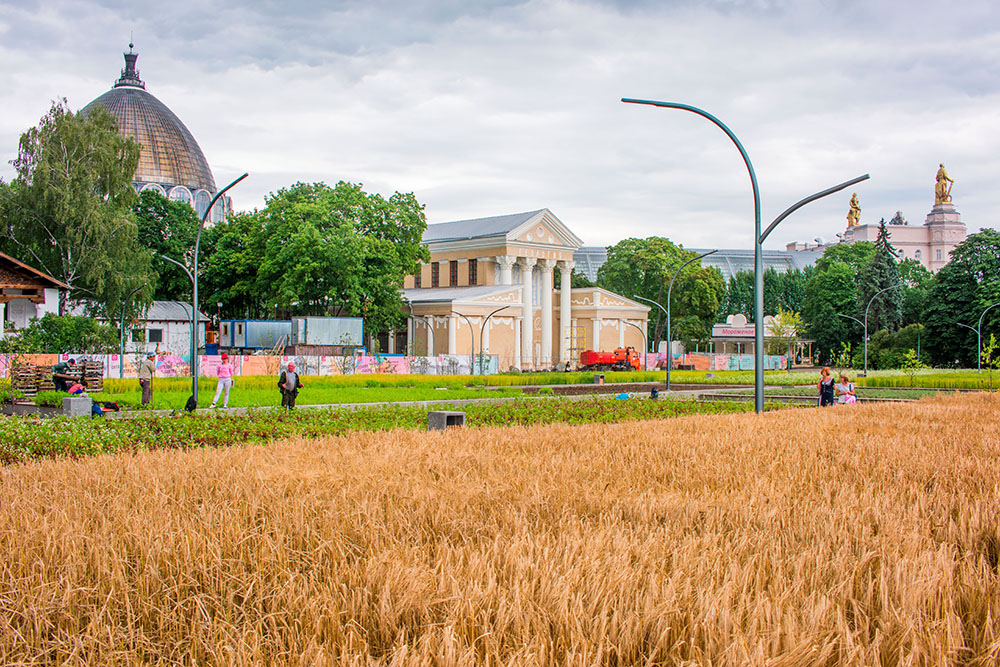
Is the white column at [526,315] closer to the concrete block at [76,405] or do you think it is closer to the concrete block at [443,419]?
the concrete block at [76,405]

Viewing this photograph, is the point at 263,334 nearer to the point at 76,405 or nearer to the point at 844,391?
the point at 76,405

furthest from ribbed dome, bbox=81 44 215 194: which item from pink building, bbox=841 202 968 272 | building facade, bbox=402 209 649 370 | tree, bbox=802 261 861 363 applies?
pink building, bbox=841 202 968 272

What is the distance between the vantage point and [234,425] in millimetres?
16359

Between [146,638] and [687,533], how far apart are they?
3.31m

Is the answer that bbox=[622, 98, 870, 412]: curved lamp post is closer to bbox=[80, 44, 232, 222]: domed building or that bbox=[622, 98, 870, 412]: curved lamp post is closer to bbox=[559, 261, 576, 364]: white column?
bbox=[559, 261, 576, 364]: white column

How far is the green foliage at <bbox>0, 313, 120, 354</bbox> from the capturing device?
36.8 meters

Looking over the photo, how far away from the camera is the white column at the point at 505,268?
7106 centimetres

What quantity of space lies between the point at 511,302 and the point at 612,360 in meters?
9.27

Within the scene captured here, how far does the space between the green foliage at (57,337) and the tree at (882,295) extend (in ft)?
219

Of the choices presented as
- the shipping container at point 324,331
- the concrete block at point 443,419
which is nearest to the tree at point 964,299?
the shipping container at point 324,331

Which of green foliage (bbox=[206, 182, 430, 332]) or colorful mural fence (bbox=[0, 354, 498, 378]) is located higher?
green foliage (bbox=[206, 182, 430, 332])

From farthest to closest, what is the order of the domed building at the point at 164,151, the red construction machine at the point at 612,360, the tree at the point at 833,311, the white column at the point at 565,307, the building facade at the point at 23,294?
the domed building at the point at 164,151
the tree at the point at 833,311
the white column at the point at 565,307
the red construction machine at the point at 612,360
the building facade at the point at 23,294

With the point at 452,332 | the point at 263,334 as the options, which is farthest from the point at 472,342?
the point at 263,334

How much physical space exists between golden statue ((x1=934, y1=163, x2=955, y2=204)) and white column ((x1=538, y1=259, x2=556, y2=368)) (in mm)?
123480
